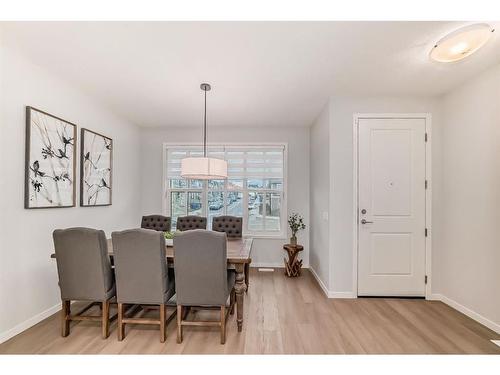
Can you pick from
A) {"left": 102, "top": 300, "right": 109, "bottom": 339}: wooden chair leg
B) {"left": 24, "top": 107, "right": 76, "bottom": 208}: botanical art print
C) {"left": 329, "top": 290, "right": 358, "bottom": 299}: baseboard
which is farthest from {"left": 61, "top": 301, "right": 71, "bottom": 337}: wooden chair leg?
{"left": 329, "top": 290, "right": 358, "bottom": 299}: baseboard

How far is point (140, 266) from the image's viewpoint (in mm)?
2205

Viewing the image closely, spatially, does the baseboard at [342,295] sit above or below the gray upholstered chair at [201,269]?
below

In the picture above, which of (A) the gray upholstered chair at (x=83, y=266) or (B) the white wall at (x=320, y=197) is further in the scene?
(B) the white wall at (x=320, y=197)

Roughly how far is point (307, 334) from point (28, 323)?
2.62 m

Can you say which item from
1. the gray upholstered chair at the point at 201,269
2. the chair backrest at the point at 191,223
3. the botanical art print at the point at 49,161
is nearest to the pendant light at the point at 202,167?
the gray upholstered chair at the point at 201,269

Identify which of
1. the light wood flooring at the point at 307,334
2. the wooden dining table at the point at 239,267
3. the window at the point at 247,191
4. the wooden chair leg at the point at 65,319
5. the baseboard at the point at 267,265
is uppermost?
the window at the point at 247,191

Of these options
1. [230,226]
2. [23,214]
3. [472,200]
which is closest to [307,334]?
[230,226]

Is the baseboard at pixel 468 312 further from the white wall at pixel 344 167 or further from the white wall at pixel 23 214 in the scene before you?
the white wall at pixel 23 214

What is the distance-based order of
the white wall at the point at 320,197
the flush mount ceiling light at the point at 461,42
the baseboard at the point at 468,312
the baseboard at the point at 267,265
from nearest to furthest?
1. the flush mount ceiling light at the point at 461,42
2. the baseboard at the point at 468,312
3. the white wall at the point at 320,197
4. the baseboard at the point at 267,265

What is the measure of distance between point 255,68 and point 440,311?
10.9ft

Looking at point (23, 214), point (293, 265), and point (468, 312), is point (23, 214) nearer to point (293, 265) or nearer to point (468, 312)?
point (293, 265)

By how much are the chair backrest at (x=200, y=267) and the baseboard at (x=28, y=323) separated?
1493 mm

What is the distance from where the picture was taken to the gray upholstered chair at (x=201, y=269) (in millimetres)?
2158
